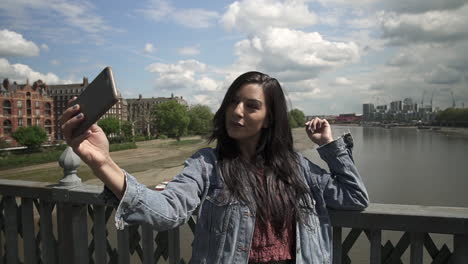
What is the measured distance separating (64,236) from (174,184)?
1768 mm

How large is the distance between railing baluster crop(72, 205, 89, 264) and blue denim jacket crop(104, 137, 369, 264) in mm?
1467

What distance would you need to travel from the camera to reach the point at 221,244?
1687 millimetres

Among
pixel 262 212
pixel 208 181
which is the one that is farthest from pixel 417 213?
pixel 208 181

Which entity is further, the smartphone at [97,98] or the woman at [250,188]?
the woman at [250,188]

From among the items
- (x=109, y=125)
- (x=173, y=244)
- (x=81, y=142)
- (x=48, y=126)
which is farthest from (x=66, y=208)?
(x=48, y=126)

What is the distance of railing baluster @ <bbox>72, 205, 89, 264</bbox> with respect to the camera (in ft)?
9.07

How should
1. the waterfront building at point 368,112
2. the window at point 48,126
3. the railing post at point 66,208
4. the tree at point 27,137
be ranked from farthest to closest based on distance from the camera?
the waterfront building at point 368,112
the window at point 48,126
the tree at point 27,137
the railing post at point 66,208

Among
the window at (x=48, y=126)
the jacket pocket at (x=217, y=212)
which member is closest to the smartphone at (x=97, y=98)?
the jacket pocket at (x=217, y=212)

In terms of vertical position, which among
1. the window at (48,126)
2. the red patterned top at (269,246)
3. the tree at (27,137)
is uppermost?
the red patterned top at (269,246)

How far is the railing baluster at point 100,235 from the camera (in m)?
2.70

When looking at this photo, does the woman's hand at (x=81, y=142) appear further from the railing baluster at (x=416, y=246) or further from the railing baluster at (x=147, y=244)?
the railing baluster at (x=416, y=246)

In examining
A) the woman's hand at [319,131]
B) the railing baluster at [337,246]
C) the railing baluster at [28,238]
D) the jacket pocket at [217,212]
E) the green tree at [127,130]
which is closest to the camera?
the jacket pocket at [217,212]

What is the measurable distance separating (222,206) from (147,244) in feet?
3.59

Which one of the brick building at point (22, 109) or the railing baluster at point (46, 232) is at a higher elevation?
the brick building at point (22, 109)
